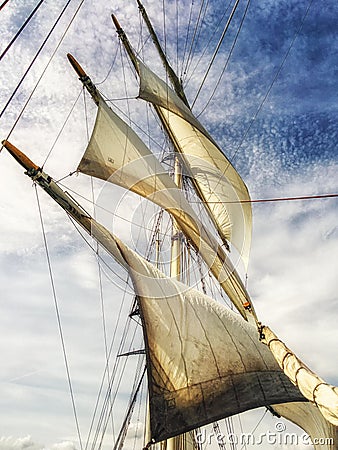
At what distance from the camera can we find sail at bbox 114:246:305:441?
27.3ft

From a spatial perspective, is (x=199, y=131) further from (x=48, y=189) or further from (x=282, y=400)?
(x=282, y=400)

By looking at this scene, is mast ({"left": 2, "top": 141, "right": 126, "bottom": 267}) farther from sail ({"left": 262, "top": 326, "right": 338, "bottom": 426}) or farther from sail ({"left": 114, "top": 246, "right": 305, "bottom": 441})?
sail ({"left": 262, "top": 326, "right": 338, "bottom": 426})

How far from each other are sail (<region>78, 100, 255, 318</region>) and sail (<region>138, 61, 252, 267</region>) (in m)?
1.63

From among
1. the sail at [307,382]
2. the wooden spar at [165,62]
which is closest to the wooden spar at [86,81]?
the wooden spar at [165,62]

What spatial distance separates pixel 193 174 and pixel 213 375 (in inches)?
386

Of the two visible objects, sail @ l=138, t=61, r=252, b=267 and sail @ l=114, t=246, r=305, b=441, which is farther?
sail @ l=138, t=61, r=252, b=267

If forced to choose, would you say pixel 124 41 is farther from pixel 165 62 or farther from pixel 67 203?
pixel 67 203

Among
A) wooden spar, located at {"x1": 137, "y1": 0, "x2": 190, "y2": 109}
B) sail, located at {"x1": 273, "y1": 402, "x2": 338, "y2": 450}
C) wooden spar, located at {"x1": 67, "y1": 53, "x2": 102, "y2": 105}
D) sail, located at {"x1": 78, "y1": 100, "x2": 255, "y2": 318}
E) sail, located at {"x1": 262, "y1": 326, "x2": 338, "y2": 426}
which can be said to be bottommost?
sail, located at {"x1": 262, "y1": 326, "x2": 338, "y2": 426}

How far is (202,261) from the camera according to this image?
15023 millimetres

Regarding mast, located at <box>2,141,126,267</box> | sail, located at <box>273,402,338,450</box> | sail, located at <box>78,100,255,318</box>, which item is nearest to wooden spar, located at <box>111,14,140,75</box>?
sail, located at <box>78,100,255,318</box>

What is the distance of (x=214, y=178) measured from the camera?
16141 mm

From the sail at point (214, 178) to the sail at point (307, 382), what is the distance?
10.5 metres

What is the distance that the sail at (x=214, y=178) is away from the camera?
50.0 feet

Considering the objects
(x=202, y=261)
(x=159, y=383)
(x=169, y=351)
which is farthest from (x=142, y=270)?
(x=202, y=261)
